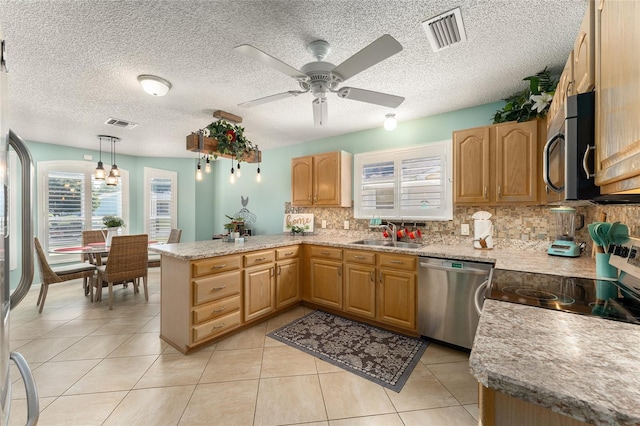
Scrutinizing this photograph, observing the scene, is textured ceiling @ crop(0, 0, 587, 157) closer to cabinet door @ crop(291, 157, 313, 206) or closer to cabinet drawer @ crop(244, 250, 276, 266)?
cabinet door @ crop(291, 157, 313, 206)

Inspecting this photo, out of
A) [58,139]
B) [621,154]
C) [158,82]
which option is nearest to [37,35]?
[158,82]

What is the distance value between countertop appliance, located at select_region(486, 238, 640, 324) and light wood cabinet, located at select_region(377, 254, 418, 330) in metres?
1.12

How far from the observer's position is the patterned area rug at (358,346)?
2168 mm

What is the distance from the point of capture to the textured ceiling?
160cm

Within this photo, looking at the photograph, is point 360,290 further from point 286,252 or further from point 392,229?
point 286,252

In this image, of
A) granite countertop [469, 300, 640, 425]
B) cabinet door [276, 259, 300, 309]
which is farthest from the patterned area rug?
granite countertop [469, 300, 640, 425]

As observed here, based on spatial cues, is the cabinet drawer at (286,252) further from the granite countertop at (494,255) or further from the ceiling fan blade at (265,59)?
the ceiling fan blade at (265,59)

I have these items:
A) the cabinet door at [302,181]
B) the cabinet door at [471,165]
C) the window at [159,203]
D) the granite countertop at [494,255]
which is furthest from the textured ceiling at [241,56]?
the window at [159,203]

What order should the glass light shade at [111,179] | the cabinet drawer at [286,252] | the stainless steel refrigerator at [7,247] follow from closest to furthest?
1. the stainless steel refrigerator at [7,247]
2. the cabinet drawer at [286,252]
3. the glass light shade at [111,179]

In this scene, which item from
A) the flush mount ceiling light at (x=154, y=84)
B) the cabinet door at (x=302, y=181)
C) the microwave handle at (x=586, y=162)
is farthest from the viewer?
the cabinet door at (x=302, y=181)

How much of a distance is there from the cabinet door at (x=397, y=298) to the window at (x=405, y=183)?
891mm

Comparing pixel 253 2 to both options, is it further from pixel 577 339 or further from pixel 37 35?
pixel 577 339

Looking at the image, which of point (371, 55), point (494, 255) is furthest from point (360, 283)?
point (371, 55)

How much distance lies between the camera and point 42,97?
275 cm
